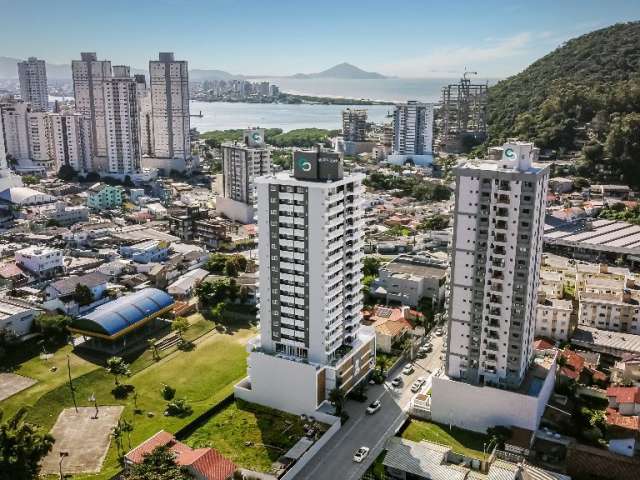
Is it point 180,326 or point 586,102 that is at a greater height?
point 586,102

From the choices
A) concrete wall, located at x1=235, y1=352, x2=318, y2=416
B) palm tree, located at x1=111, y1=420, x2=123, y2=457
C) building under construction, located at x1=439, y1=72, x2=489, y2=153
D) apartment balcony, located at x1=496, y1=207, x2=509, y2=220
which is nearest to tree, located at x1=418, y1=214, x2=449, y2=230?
apartment balcony, located at x1=496, y1=207, x2=509, y2=220

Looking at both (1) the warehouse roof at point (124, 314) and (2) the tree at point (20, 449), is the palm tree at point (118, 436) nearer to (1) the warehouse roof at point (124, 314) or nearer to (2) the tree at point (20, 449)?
(2) the tree at point (20, 449)

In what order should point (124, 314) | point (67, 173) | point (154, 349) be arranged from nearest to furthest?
1. point (154, 349)
2. point (124, 314)
3. point (67, 173)

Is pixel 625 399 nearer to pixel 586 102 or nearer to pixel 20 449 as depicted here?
pixel 20 449

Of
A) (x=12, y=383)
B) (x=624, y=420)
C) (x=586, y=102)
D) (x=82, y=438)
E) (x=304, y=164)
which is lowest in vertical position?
(x=82, y=438)

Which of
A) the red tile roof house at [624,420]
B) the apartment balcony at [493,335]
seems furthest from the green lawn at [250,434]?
the red tile roof house at [624,420]

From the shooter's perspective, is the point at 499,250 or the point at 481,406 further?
the point at 481,406

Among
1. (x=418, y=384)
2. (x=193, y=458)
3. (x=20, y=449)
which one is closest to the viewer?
(x=20, y=449)

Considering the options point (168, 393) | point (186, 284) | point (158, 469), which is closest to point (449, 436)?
point (158, 469)
